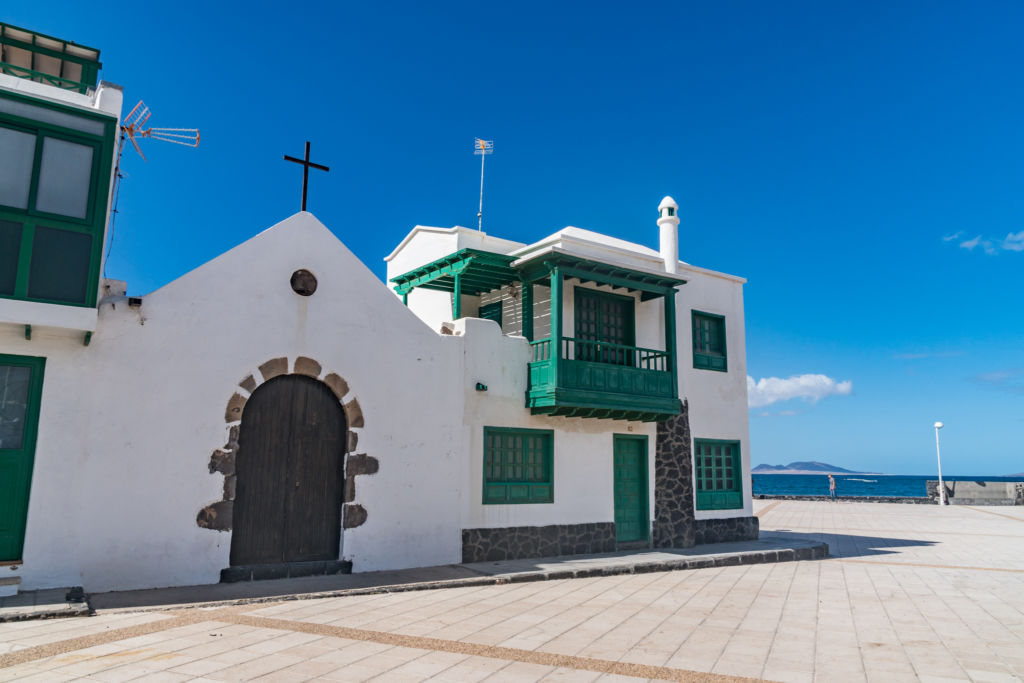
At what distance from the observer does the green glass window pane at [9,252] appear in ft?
26.0

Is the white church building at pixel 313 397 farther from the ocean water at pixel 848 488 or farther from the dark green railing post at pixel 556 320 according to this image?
the ocean water at pixel 848 488

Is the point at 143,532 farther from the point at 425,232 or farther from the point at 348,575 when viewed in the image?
the point at 425,232

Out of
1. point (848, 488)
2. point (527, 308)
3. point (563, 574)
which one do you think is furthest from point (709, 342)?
point (848, 488)

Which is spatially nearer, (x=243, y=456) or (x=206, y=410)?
(x=206, y=410)

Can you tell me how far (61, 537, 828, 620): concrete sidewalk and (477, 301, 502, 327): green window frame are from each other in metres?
5.54

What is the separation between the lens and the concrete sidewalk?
8086 mm

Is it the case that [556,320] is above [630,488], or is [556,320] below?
above

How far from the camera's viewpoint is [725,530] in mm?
15602

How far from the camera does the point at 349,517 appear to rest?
10.2m

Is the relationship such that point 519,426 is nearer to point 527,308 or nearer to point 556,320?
point 556,320

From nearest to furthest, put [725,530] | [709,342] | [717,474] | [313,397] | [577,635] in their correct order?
[577,635]
[313,397]
[725,530]
[717,474]
[709,342]

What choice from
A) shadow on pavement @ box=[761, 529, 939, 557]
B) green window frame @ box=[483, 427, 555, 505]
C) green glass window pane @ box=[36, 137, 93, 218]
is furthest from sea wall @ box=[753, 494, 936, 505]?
green glass window pane @ box=[36, 137, 93, 218]

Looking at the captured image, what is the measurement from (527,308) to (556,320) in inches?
51.0

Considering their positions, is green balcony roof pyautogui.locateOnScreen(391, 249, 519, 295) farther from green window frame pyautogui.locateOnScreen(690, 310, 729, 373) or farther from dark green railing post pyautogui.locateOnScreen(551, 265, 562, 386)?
green window frame pyautogui.locateOnScreen(690, 310, 729, 373)
